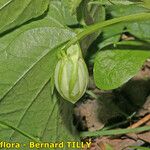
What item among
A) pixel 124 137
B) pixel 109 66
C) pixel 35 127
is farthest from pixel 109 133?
pixel 109 66

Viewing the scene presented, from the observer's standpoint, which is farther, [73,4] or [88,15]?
[88,15]

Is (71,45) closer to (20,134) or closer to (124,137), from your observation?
(20,134)

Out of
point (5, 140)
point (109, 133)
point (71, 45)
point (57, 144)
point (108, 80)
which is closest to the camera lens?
point (71, 45)

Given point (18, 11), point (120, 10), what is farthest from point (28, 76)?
point (120, 10)

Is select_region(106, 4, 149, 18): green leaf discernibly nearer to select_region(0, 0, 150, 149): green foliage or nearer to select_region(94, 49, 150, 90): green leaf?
select_region(0, 0, 150, 149): green foliage

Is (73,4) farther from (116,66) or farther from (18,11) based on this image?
(116,66)

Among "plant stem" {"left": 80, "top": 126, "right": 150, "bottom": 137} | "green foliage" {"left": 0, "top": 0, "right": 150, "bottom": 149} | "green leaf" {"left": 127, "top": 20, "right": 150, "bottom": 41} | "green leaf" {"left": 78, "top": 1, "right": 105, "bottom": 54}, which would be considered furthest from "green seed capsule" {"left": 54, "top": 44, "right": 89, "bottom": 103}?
"plant stem" {"left": 80, "top": 126, "right": 150, "bottom": 137}

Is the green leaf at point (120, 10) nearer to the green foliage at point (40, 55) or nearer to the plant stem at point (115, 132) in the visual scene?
the green foliage at point (40, 55)
